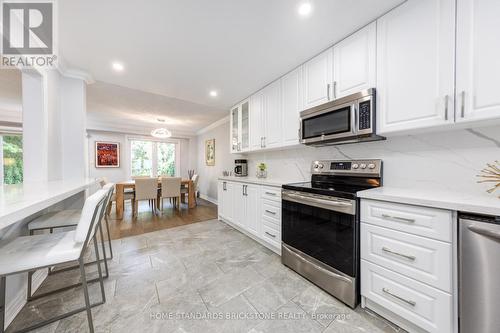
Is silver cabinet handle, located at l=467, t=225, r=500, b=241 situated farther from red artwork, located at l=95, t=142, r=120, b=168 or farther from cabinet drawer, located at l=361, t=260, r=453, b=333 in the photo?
red artwork, located at l=95, t=142, r=120, b=168

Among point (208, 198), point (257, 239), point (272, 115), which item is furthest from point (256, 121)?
point (208, 198)

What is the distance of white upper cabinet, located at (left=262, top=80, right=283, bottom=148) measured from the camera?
2.50 metres

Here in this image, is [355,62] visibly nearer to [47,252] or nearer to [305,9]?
[305,9]

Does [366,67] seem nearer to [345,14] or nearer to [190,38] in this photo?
[345,14]

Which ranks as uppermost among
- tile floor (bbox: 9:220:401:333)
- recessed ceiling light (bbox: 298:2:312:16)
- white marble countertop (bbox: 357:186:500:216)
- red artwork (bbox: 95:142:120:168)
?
recessed ceiling light (bbox: 298:2:312:16)

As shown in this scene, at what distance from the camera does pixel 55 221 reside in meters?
1.56

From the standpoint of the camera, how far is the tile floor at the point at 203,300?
4.09ft

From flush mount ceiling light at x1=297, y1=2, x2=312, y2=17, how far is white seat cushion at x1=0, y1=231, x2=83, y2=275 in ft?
7.37

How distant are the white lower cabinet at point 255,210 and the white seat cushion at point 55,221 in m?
1.87

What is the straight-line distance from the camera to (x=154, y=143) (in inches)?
240

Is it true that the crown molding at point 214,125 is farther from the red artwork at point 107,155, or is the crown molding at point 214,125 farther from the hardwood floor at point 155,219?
the red artwork at point 107,155

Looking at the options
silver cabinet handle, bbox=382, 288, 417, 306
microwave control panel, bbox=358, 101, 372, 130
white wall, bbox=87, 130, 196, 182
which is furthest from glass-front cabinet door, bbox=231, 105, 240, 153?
white wall, bbox=87, 130, 196, 182

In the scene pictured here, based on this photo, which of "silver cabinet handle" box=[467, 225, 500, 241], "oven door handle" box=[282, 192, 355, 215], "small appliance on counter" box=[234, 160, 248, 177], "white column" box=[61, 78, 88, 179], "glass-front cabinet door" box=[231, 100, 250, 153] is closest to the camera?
"silver cabinet handle" box=[467, 225, 500, 241]

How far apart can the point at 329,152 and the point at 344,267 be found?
4.02 ft
